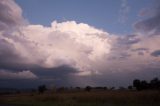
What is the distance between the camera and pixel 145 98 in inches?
1919

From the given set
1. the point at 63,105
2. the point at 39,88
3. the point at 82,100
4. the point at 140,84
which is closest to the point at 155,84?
the point at 140,84

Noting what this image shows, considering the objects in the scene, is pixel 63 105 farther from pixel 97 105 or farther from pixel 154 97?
pixel 154 97

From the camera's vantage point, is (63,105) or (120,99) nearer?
(63,105)

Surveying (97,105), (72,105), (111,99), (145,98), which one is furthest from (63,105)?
(145,98)

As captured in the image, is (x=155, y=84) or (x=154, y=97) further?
(x=155, y=84)

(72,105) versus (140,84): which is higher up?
(140,84)

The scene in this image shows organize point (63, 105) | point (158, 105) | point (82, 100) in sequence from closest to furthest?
1. point (158, 105)
2. point (63, 105)
3. point (82, 100)

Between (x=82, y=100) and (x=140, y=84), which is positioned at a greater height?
(x=140, y=84)

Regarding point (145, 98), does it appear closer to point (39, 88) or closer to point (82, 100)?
point (82, 100)

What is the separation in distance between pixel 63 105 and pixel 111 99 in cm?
949

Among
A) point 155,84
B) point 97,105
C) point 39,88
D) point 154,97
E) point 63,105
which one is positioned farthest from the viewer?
point 39,88

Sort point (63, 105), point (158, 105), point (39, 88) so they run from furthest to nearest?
point (39, 88) < point (63, 105) < point (158, 105)

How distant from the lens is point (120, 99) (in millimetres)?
49906

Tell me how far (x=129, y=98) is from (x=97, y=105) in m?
8.54
